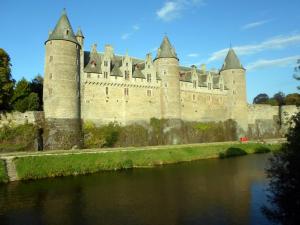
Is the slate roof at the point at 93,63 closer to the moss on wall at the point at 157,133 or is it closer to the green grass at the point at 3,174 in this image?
the moss on wall at the point at 157,133

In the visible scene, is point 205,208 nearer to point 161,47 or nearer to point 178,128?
point 178,128

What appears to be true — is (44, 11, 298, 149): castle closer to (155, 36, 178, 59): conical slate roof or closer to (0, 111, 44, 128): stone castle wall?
(155, 36, 178, 59): conical slate roof

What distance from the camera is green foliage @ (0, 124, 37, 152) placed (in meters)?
32.5

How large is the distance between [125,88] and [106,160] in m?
14.6

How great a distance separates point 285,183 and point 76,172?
21.8 metres

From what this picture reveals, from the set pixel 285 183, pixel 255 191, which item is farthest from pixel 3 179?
pixel 285 183

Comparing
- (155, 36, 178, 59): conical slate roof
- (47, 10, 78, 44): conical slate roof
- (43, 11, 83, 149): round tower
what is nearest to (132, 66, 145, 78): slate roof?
(155, 36, 178, 59): conical slate roof

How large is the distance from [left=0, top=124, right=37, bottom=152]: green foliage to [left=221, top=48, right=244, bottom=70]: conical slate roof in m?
36.5

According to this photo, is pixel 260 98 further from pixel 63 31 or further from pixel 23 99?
pixel 23 99

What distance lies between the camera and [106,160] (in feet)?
103

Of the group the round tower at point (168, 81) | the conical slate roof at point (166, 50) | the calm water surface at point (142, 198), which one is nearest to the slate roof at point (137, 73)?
the round tower at point (168, 81)

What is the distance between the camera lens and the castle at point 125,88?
36.4m

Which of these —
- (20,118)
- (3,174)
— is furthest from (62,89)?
(3,174)

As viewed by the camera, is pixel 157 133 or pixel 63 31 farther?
pixel 157 133
